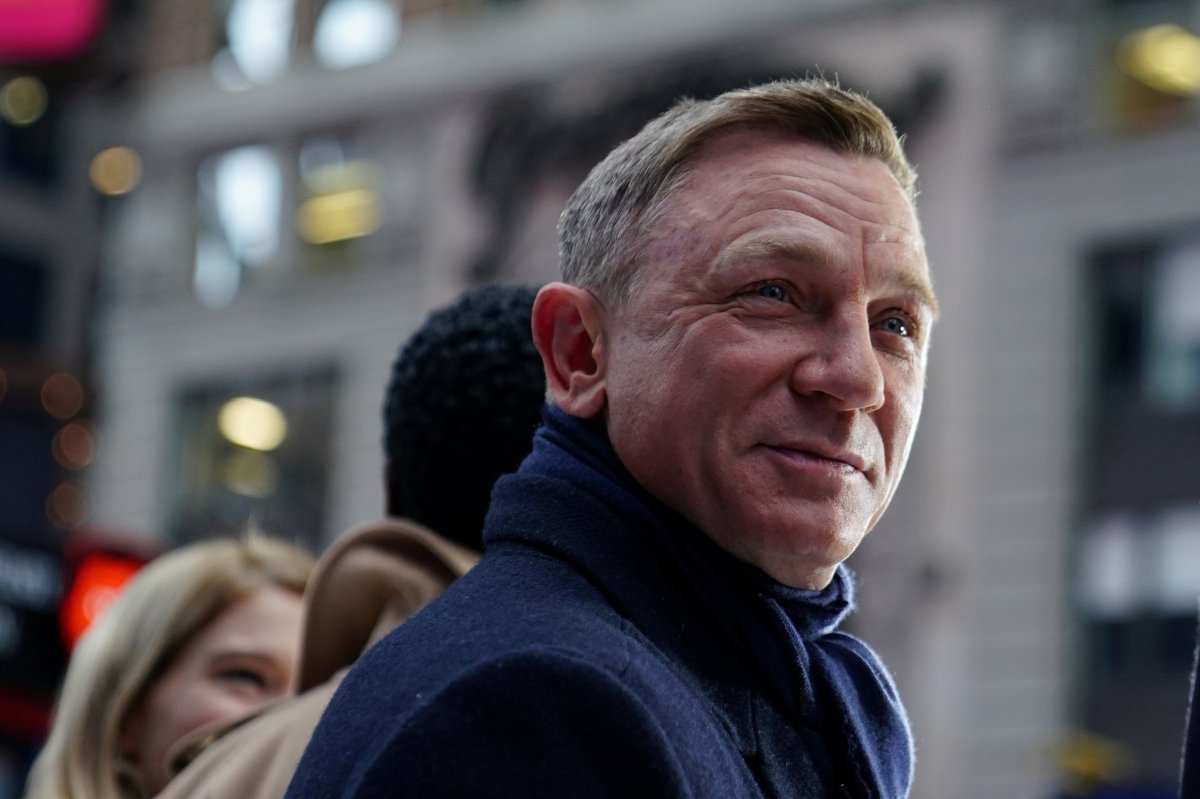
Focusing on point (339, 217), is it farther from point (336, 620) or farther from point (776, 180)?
point (776, 180)

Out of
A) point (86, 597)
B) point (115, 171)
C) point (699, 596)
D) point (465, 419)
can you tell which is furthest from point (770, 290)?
point (115, 171)

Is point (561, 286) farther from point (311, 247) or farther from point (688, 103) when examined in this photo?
point (311, 247)

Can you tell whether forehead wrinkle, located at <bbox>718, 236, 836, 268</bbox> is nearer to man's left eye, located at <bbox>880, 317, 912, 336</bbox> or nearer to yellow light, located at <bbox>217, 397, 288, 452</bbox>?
man's left eye, located at <bbox>880, 317, 912, 336</bbox>

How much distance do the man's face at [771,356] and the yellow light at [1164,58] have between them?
1852 centimetres

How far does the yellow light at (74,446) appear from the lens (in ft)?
91.6

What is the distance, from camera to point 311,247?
25.8 meters

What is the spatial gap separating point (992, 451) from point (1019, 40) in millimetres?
4444

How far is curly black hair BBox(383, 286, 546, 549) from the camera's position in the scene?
9.52 feet

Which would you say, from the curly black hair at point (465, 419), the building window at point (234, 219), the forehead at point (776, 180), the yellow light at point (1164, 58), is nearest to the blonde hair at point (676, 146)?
the forehead at point (776, 180)

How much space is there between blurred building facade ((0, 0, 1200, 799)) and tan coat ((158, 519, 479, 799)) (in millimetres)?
11044

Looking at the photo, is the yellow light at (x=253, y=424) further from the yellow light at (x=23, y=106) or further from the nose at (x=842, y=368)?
the nose at (x=842, y=368)

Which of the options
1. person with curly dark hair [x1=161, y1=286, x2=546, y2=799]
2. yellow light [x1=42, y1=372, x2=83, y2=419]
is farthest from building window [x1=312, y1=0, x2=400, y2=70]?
person with curly dark hair [x1=161, y1=286, x2=546, y2=799]

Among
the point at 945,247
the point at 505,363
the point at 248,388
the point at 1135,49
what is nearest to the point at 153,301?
the point at 248,388

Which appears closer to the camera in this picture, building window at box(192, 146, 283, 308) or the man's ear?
the man's ear
